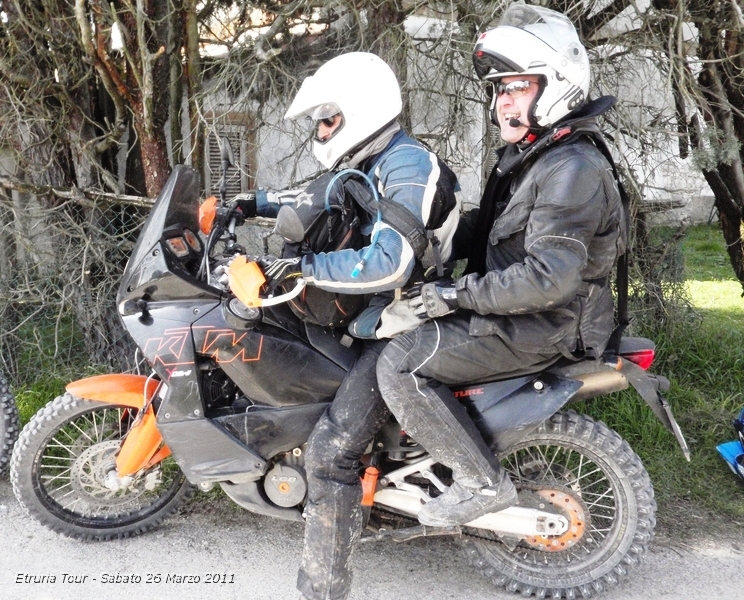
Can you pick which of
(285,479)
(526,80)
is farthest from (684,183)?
(285,479)

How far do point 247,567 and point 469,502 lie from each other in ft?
3.46

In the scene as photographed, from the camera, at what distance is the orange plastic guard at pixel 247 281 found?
94.0 inches

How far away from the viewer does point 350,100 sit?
264 cm

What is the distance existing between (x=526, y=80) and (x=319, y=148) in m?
0.81

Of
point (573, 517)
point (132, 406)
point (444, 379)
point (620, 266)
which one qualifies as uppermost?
point (620, 266)

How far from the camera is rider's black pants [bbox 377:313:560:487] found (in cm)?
265

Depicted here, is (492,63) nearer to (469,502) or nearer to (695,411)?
(469,502)

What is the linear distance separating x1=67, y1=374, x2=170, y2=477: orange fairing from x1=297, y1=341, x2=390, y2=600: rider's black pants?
2.52ft

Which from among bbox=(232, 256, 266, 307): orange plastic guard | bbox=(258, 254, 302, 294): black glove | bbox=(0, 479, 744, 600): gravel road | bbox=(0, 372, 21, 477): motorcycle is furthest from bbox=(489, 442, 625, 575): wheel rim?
bbox=(0, 372, 21, 477): motorcycle

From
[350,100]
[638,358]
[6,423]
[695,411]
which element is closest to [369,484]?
[638,358]

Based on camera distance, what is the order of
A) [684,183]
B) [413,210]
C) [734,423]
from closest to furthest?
[413,210]
[734,423]
[684,183]

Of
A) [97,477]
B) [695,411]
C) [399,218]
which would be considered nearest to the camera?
[399,218]

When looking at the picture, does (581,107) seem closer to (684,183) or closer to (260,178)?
(684,183)

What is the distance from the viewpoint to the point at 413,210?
254 centimetres
